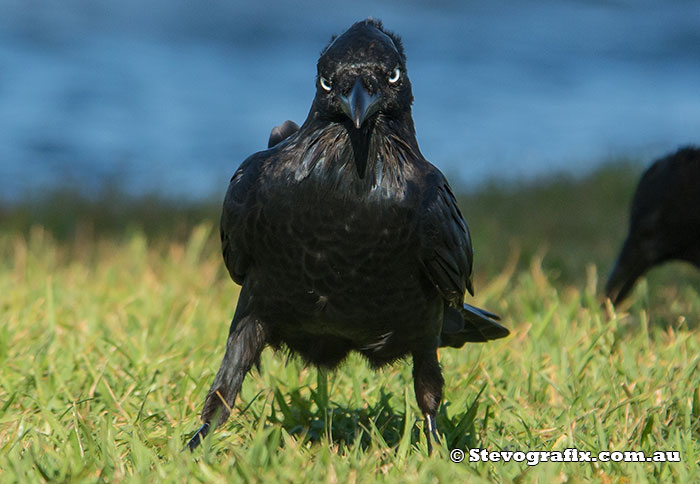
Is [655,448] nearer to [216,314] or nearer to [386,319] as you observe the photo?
[386,319]

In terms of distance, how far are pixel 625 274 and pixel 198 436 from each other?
328 cm

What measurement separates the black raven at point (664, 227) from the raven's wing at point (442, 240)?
8.17ft

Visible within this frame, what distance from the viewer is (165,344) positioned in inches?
147

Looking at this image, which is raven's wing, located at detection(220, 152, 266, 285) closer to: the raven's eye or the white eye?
the raven's eye

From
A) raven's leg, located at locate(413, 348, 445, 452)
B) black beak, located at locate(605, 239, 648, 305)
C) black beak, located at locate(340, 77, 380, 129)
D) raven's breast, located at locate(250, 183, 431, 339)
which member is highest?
black beak, located at locate(340, 77, 380, 129)

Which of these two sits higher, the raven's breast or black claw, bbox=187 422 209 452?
the raven's breast

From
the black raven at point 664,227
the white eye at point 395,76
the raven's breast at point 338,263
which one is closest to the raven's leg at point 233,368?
the raven's breast at point 338,263

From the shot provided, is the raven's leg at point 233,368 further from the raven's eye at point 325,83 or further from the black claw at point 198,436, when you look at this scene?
the raven's eye at point 325,83

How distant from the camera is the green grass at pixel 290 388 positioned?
2.49 metres

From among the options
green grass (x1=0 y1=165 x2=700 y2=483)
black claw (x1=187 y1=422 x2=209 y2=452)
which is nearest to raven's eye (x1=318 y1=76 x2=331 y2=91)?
green grass (x1=0 y1=165 x2=700 y2=483)

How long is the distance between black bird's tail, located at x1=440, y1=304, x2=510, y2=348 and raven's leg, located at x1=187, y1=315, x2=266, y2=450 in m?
0.83

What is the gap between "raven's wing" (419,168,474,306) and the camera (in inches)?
108

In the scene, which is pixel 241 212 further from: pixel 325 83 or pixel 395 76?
pixel 395 76

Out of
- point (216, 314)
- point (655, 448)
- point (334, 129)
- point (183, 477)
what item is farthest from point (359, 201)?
point (216, 314)
